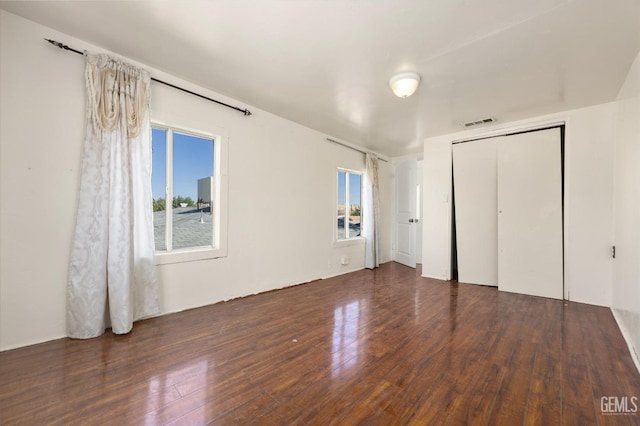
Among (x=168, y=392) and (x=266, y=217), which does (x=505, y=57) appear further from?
(x=168, y=392)

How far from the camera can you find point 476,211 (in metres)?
4.37

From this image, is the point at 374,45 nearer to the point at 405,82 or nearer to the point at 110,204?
the point at 405,82

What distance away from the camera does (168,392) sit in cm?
161

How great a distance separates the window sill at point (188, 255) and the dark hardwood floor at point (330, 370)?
605 mm

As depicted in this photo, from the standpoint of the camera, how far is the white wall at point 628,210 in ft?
7.31

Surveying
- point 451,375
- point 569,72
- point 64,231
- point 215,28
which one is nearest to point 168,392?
point 64,231

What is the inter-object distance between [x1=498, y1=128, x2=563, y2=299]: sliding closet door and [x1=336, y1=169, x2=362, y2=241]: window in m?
2.64

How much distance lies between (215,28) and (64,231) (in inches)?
86.1

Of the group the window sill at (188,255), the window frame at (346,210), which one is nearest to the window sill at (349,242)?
the window frame at (346,210)

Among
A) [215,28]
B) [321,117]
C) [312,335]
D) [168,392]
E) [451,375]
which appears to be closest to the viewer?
[168,392]

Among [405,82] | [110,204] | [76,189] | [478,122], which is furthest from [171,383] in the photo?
[478,122]

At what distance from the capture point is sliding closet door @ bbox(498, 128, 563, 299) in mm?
3660

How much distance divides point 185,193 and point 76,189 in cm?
100

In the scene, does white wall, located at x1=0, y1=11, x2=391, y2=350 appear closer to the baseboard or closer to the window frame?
the window frame
